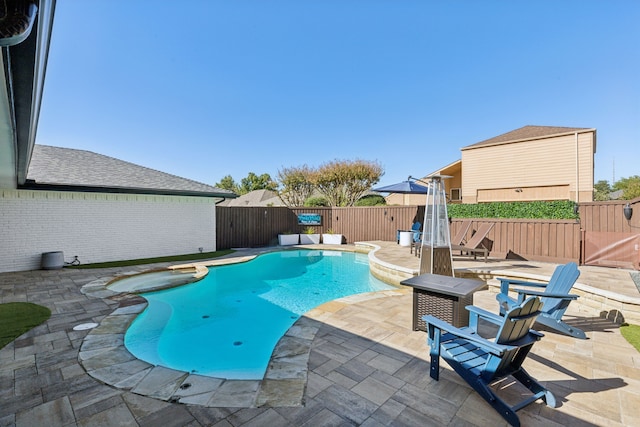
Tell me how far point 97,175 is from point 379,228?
Result: 11.9 meters

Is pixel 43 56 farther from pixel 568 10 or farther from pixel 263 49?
pixel 568 10

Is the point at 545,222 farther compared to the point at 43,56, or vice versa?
the point at 545,222

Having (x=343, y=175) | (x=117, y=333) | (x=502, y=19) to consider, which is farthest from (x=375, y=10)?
(x=343, y=175)

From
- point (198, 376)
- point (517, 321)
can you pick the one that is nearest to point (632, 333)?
point (517, 321)

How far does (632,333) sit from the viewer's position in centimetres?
376

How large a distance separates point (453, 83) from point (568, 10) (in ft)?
14.4

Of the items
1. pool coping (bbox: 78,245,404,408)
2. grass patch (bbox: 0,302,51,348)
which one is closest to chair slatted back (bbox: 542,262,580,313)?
pool coping (bbox: 78,245,404,408)

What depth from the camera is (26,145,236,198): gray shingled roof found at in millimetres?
8547

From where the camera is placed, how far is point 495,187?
14742mm

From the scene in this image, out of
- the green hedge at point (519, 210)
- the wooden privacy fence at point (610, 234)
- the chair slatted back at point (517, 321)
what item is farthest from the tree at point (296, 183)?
the chair slatted back at point (517, 321)

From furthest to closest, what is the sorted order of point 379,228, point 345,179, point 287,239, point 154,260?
point 345,179, point 379,228, point 287,239, point 154,260

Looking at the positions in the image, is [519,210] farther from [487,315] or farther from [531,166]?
[487,315]

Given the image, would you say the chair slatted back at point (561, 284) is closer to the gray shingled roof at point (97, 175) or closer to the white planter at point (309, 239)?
the gray shingled roof at point (97, 175)

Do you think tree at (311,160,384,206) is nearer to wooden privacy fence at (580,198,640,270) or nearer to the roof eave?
the roof eave
